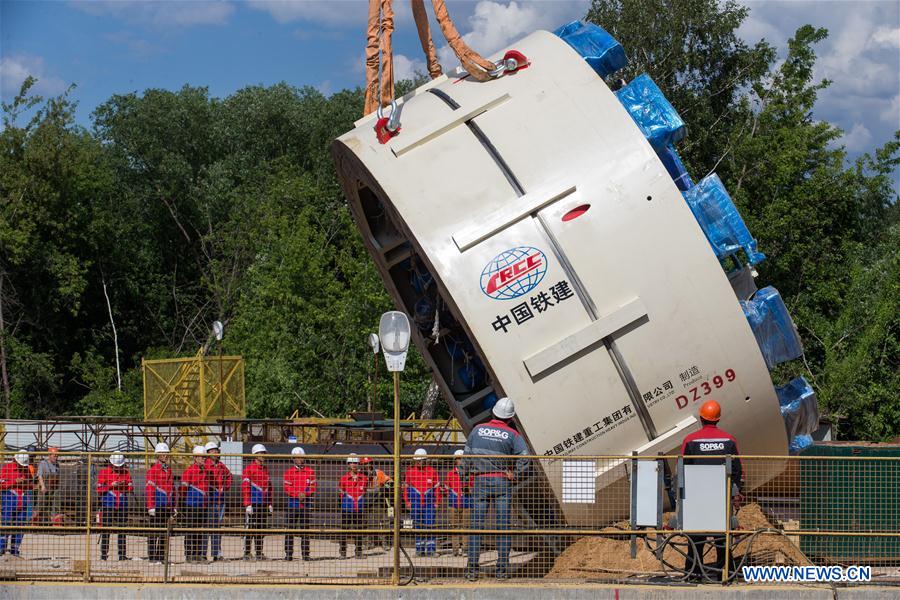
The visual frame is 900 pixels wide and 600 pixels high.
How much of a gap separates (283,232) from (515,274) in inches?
1067

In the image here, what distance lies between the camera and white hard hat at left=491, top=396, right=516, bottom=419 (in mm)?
10898

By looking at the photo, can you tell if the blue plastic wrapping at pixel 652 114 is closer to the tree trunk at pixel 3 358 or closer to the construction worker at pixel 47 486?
the construction worker at pixel 47 486

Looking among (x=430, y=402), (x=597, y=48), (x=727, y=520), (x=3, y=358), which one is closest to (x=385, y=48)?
(x=597, y=48)

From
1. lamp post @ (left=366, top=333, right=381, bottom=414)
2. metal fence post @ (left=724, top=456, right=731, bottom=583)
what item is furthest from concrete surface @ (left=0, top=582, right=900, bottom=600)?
lamp post @ (left=366, top=333, right=381, bottom=414)

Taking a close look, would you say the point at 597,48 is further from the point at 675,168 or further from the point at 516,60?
the point at 675,168

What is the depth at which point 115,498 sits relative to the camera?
41.0 ft

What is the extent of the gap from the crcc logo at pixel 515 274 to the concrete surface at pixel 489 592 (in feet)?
9.24

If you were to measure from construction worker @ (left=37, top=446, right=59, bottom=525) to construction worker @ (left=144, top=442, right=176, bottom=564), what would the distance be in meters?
1.05

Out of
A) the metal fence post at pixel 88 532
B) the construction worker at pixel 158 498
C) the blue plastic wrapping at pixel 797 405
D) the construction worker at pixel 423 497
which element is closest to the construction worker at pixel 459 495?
the construction worker at pixel 423 497

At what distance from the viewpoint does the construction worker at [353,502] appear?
11.4 m

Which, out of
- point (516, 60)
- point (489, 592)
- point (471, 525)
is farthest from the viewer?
point (516, 60)

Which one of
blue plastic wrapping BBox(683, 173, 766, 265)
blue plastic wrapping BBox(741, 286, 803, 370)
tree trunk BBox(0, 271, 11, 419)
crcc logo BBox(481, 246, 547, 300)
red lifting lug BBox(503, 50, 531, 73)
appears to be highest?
tree trunk BBox(0, 271, 11, 419)

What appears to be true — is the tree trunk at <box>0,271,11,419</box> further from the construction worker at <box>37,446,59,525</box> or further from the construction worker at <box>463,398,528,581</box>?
the construction worker at <box>463,398,528,581</box>

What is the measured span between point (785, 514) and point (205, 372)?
17.9 meters
